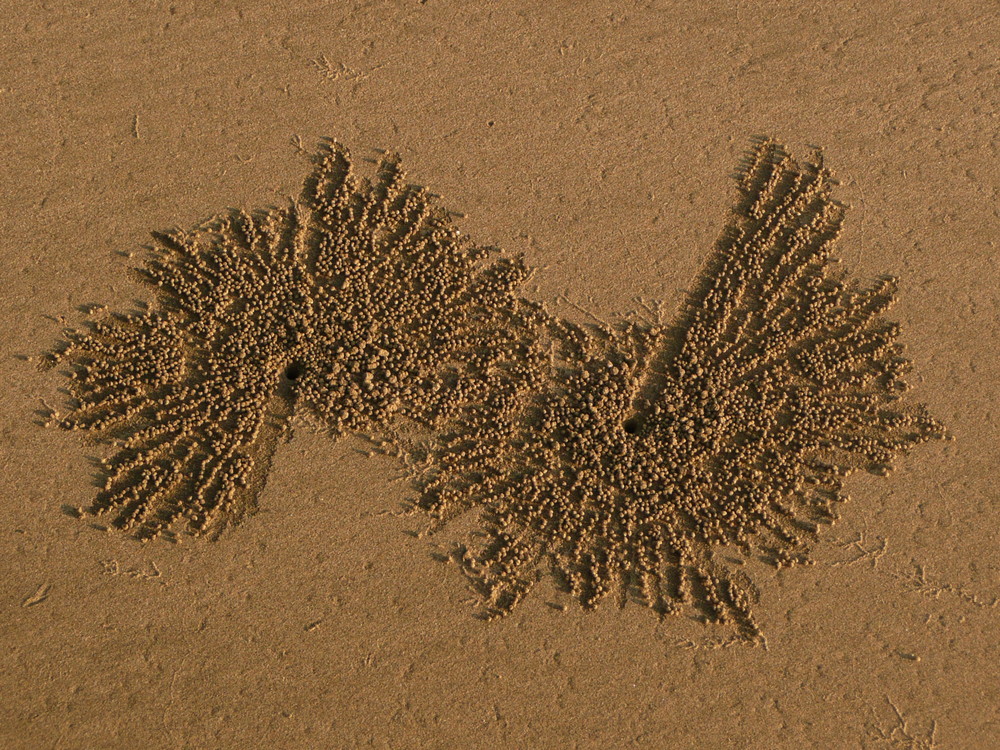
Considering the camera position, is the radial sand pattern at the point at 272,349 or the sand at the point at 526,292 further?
the radial sand pattern at the point at 272,349

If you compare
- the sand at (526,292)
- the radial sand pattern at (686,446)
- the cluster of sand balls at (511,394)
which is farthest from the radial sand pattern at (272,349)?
the radial sand pattern at (686,446)

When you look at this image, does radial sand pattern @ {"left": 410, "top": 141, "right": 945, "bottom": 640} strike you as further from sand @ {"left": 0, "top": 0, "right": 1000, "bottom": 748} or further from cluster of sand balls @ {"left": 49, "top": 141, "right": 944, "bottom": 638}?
sand @ {"left": 0, "top": 0, "right": 1000, "bottom": 748}

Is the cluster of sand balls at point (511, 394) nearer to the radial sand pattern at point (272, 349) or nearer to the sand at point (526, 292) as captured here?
the radial sand pattern at point (272, 349)

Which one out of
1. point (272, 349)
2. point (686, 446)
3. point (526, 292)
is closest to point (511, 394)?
point (526, 292)

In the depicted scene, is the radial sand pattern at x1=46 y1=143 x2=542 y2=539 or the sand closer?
the sand

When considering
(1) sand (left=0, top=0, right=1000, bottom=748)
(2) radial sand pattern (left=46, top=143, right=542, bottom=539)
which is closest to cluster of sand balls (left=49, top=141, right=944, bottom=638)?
(2) radial sand pattern (left=46, top=143, right=542, bottom=539)
